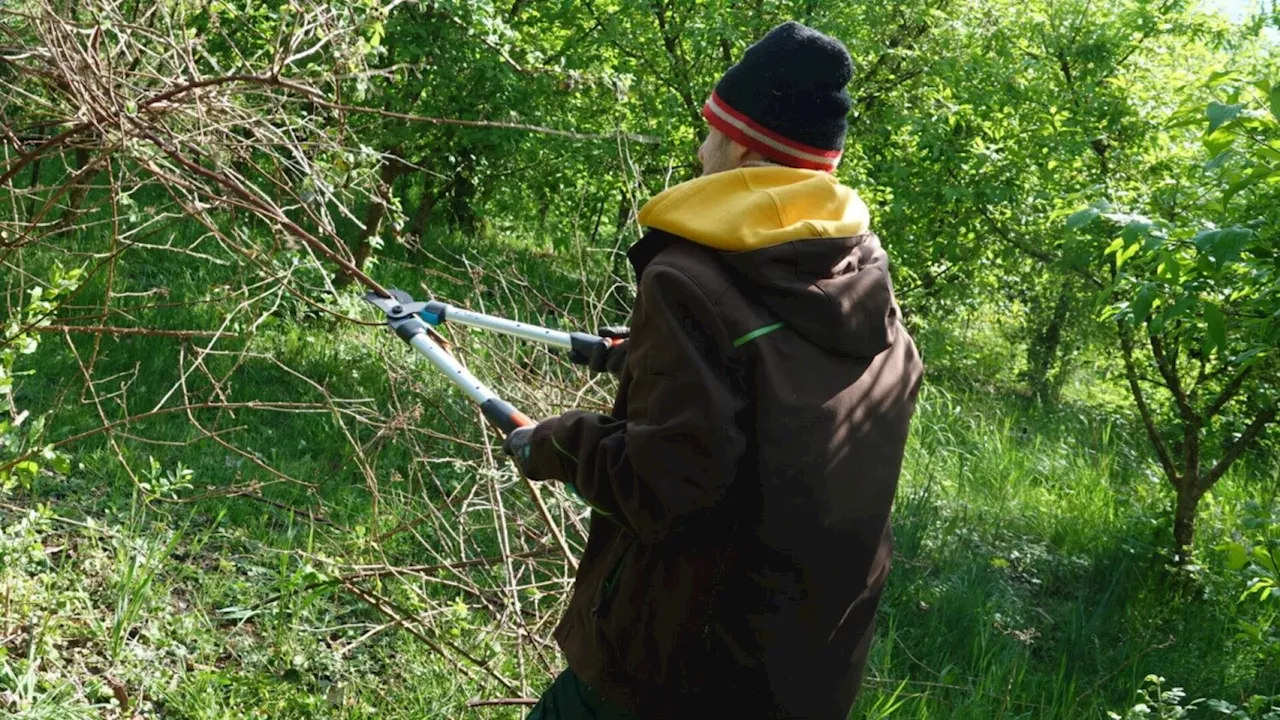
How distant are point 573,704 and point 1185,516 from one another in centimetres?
495

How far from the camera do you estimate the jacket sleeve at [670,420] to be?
211cm

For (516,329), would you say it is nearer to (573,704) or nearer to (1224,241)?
(573,704)

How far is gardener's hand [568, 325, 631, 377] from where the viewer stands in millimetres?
3047

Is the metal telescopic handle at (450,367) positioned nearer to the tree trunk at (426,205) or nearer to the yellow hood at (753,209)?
the yellow hood at (753,209)

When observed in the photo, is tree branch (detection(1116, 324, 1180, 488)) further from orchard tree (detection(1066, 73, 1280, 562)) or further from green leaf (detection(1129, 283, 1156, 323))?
green leaf (detection(1129, 283, 1156, 323))

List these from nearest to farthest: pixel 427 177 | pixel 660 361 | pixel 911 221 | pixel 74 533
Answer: pixel 660 361
pixel 74 533
pixel 911 221
pixel 427 177

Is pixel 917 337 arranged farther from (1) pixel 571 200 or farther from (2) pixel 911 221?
(1) pixel 571 200

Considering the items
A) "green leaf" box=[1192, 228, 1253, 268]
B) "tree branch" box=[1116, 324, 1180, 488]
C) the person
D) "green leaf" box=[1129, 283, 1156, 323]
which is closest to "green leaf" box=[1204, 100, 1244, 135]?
"green leaf" box=[1192, 228, 1253, 268]

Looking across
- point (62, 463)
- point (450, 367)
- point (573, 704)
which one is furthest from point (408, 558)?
point (573, 704)

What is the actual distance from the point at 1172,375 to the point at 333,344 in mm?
4341

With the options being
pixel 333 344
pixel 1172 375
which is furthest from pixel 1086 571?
pixel 333 344

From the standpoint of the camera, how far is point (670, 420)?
6.96ft

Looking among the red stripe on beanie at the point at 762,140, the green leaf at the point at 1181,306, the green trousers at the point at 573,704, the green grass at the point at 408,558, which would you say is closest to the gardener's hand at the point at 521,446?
the green trousers at the point at 573,704

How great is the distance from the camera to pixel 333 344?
715 centimetres
